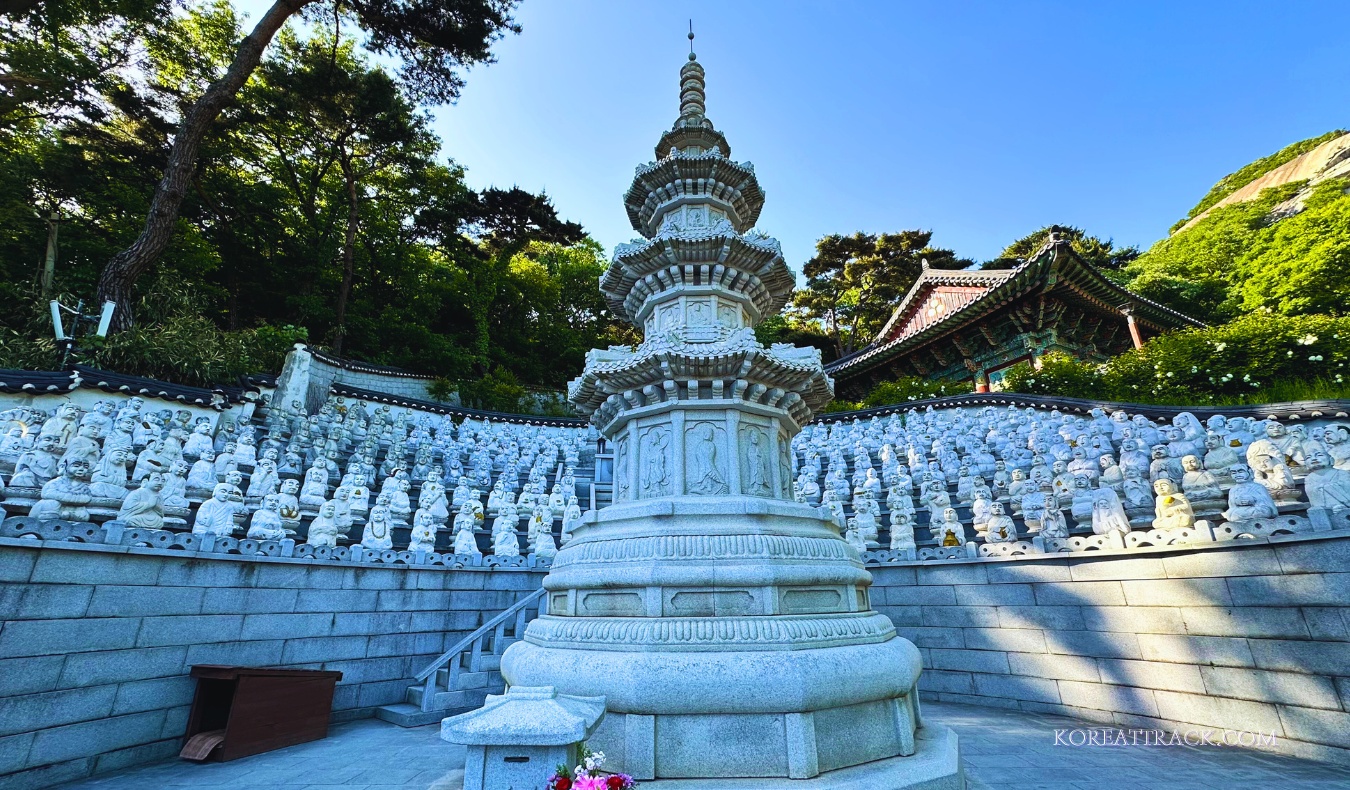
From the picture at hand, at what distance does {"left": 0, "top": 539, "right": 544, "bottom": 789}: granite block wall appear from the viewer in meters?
5.01

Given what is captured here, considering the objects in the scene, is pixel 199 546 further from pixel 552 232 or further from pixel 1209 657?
pixel 552 232

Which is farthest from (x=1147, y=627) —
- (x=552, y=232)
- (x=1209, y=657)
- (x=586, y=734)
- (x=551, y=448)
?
(x=552, y=232)

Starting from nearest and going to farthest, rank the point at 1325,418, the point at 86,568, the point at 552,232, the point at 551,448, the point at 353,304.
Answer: the point at 86,568
the point at 1325,418
the point at 551,448
the point at 353,304
the point at 552,232

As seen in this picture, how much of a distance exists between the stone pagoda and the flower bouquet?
72cm

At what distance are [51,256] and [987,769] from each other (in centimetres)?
2860

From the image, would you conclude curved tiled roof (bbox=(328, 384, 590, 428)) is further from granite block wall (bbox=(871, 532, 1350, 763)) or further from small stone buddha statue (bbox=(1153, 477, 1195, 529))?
small stone buddha statue (bbox=(1153, 477, 1195, 529))

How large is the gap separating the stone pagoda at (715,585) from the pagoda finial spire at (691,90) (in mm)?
2364

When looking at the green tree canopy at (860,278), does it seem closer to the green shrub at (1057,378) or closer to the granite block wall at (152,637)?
the green shrub at (1057,378)

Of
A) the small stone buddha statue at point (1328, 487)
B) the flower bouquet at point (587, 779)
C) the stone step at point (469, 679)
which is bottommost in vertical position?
the stone step at point (469, 679)

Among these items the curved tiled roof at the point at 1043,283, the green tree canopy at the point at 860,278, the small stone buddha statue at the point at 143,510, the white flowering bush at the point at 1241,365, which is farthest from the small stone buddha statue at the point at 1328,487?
the green tree canopy at the point at 860,278

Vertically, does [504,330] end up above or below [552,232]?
below

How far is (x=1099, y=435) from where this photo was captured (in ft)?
A: 40.0

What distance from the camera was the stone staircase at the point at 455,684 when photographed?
273 inches

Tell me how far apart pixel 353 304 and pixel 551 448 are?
1664cm
